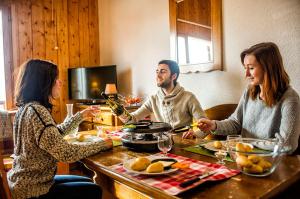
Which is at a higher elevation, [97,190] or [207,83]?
[207,83]

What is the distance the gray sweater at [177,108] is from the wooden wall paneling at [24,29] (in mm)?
2406

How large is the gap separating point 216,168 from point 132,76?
2.97 meters

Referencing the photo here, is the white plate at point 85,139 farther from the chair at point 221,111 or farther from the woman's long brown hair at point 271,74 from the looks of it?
the chair at point 221,111

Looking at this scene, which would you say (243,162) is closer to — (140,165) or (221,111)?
(140,165)

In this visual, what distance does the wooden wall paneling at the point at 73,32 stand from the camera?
425cm

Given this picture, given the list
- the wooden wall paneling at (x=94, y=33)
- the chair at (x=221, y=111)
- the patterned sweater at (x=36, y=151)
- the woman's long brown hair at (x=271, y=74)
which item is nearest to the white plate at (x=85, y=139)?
the patterned sweater at (x=36, y=151)

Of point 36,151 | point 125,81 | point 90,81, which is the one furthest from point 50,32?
point 36,151

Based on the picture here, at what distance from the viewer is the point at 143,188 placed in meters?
0.94

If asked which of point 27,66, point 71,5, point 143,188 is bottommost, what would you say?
point 143,188

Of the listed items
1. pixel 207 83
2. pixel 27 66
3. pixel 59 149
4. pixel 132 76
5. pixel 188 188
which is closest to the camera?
pixel 188 188

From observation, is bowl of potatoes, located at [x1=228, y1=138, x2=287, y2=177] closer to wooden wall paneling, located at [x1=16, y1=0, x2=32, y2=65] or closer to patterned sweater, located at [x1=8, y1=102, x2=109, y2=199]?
patterned sweater, located at [x1=8, y1=102, x2=109, y2=199]

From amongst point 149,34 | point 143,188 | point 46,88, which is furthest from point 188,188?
point 149,34

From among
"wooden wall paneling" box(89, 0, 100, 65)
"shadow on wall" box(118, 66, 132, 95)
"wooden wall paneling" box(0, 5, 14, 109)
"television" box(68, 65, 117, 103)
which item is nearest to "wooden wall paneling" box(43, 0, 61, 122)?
"television" box(68, 65, 117, 103)

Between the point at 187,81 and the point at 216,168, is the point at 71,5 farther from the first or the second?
the point at 216,168
